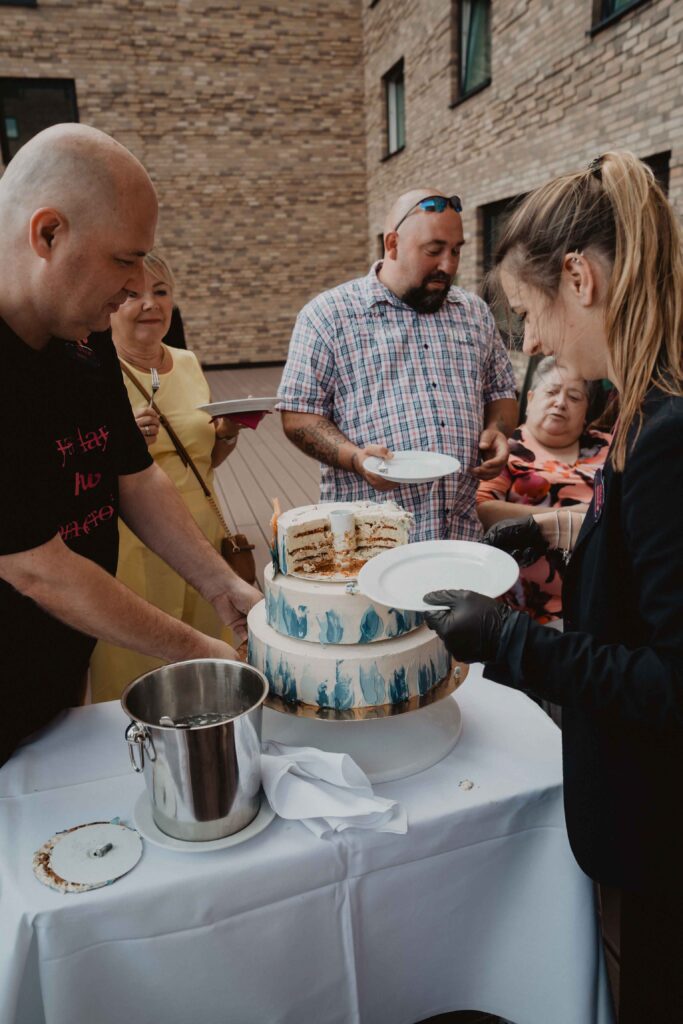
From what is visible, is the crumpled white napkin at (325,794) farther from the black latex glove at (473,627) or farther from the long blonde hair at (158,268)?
the long blonde hair at (158,268)

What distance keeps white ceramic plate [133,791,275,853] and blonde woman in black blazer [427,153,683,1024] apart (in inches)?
17.0

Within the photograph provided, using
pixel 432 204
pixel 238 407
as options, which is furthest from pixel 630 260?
pixel 432 204

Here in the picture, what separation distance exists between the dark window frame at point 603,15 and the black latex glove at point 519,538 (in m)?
6.45

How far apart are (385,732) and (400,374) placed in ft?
5.23

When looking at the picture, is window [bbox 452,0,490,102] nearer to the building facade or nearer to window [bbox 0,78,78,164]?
the building facade

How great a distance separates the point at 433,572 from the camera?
1.33m

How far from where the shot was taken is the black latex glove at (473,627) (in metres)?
1.10

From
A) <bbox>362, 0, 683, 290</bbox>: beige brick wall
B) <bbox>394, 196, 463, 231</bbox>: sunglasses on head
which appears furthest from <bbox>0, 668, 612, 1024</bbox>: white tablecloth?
<bbox>362, 0, 683, 290</bbox>: beige brick wall

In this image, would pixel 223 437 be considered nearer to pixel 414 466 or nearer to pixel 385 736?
pixel 414 466

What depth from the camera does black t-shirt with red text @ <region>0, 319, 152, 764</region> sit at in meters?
1.27

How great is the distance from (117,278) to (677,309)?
995mm

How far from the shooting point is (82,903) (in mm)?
1018

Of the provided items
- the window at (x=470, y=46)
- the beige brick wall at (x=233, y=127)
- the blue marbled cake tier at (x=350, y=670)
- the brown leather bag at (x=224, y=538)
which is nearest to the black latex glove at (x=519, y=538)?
the blue marbled cake tier at (x=350, y=670)

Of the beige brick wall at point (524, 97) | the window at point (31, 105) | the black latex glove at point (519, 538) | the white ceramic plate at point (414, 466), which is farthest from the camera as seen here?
the window at point (31, 105)
